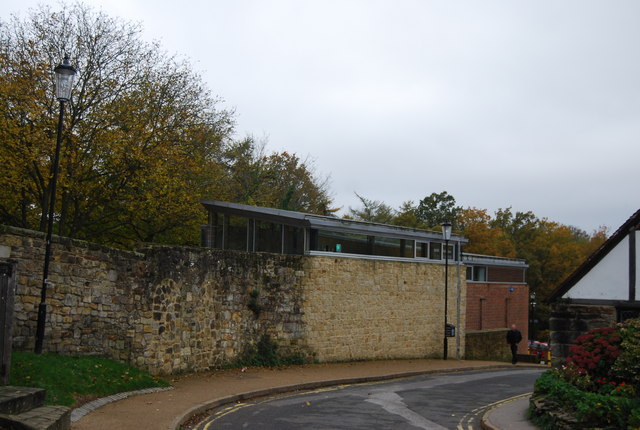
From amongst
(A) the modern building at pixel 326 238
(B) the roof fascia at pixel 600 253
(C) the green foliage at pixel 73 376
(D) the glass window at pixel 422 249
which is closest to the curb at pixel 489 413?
(B) the roof fascia at pixel 600 253

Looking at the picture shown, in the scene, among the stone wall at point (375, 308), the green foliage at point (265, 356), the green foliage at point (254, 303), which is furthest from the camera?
the stone wall at point (375, 308)

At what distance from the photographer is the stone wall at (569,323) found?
49.8ft

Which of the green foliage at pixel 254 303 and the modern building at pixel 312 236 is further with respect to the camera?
the modern building at pixel 312 236

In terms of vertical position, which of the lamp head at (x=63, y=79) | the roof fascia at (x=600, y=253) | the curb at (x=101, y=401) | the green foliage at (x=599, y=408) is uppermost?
the lamp head at (x=63, y=79)

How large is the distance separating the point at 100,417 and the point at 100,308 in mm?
4036

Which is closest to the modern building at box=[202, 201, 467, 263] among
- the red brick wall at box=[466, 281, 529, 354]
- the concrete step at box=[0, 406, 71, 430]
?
the red brick wall at box=[466, 281, 529, 354]

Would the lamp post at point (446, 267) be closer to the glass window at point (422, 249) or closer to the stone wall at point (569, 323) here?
the glass window at point (422, 249)

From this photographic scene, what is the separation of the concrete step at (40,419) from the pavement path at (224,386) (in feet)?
1.43

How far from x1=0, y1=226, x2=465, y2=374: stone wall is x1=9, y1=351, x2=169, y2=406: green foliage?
2.16ft

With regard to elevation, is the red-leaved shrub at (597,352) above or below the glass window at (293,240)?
below

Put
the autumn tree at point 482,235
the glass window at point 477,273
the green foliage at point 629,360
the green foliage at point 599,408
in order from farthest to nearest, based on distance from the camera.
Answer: the autumn tree at point 482,235
the glass window at point 477,273
the green foliage at point 629,360
the green foliage at point 599,408

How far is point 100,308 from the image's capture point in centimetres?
1456

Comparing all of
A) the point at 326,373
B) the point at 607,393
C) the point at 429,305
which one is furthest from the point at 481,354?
the point at 607,393

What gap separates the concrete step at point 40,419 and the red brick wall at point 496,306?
27.9m
